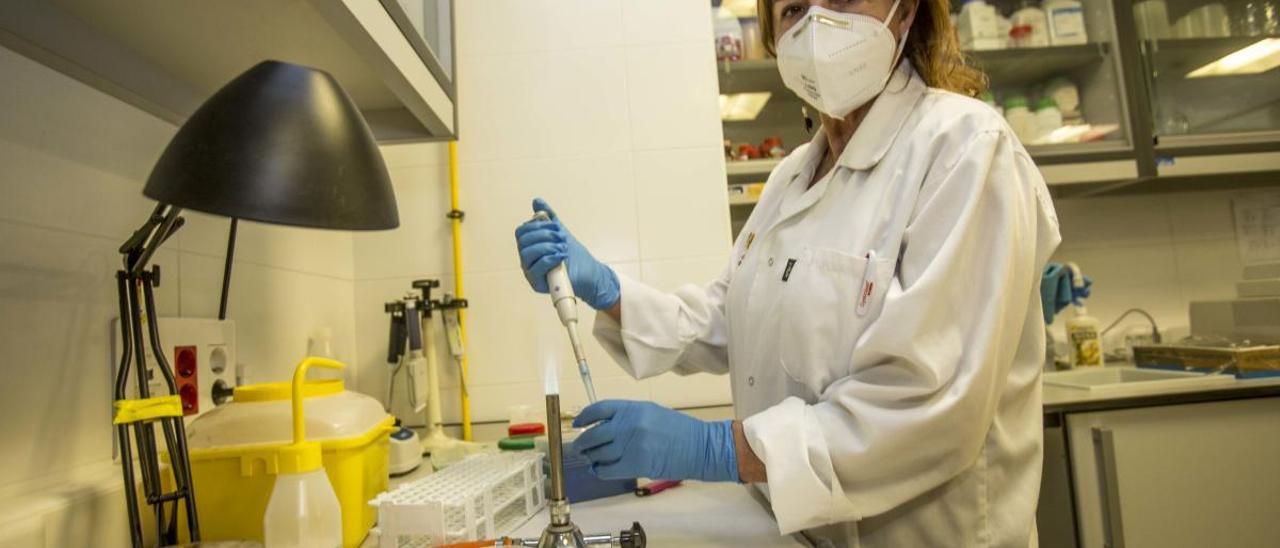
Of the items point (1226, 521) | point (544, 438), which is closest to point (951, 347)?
point (544, 438)

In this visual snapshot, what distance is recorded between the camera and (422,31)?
1036mm

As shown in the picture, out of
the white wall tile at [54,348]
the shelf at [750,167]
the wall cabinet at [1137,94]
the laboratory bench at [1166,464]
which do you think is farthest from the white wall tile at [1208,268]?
the white wall tile at [54,348]

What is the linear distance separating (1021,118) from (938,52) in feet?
4.24

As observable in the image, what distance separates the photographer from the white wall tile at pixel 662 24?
1.67 metres

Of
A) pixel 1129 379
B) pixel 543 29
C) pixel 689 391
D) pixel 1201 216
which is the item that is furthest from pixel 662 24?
pixel 1201 216

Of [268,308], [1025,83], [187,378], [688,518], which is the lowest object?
[688,518]

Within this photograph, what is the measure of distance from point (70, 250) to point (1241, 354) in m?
2.33

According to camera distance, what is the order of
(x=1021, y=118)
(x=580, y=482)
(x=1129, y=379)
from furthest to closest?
(x=1021, y=118)
(x=1129, y=379)
(x=580, y=482)

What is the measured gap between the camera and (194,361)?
92 cm

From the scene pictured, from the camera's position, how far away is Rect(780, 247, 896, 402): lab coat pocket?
739mm

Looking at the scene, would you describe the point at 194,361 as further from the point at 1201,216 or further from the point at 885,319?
the point at 1201,216

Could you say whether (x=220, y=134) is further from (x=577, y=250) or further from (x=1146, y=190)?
(x=1146, y=190)

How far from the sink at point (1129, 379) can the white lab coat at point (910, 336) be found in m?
0.92

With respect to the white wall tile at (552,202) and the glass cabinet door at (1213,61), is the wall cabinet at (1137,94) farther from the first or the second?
the white wall tile at (552,202)
